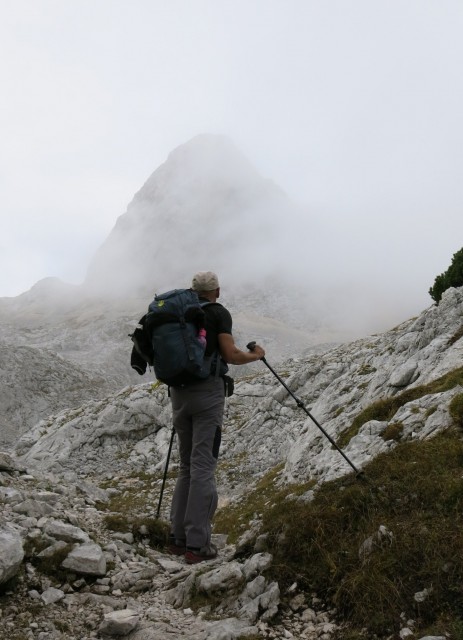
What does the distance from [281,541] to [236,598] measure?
901 mm

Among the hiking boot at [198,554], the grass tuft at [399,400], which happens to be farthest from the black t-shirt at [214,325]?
the grass tuft at [399,400]

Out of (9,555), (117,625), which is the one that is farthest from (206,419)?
(9,555)

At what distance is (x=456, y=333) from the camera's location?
1748 centimetres

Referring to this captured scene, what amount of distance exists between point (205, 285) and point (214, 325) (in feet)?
2.87

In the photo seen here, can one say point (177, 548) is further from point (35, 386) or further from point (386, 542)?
point (35, 386)

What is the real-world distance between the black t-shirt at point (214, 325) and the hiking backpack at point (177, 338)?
19cm

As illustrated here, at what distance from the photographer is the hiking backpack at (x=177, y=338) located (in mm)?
7730

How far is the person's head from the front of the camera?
870 centimetres

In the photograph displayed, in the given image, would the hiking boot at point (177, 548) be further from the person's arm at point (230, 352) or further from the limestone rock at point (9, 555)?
the person's arm at point (230, 352)

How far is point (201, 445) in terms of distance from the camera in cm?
831

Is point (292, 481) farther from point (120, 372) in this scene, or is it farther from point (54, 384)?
point (120, 372)

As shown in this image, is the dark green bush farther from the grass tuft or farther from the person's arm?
the person's arm

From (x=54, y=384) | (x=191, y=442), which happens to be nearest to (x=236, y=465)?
(x=191, y=442)

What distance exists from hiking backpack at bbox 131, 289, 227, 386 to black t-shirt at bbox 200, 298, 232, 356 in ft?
0.64
